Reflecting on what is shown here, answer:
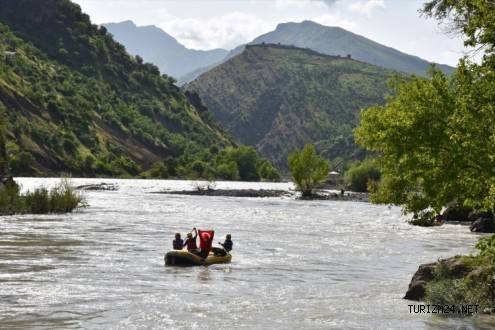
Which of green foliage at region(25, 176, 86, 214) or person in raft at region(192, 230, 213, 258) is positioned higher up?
green foliage at region(25, 176, 86, 214)

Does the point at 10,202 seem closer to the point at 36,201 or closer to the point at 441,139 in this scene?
the point at 36,201

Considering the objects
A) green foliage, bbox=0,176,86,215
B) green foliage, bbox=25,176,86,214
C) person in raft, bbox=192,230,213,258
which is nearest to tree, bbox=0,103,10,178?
green foliage, bbox=0,176,86,215

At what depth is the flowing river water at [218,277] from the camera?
21766mm

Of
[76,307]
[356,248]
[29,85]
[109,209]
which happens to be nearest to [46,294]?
[76,307]

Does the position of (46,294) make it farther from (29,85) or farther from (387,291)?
(29,85)

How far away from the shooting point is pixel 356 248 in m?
44.8

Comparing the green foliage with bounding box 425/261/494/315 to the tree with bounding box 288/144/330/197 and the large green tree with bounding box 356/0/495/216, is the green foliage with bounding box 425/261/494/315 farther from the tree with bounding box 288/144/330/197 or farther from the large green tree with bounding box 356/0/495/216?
the tree with bounding box 288/144/330/197

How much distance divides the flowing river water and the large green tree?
4795 millimetres

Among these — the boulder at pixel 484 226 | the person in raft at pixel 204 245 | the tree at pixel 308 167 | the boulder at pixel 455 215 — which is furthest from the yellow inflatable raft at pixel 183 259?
the tree at pixel 308 167

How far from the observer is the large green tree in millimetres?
17297

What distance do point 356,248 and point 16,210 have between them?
3485cm

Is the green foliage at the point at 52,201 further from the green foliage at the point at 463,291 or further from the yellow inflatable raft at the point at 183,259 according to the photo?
the green foliage at the point at 463,291

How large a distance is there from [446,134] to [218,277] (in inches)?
622

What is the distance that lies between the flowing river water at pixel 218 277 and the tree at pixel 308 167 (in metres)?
49.9
